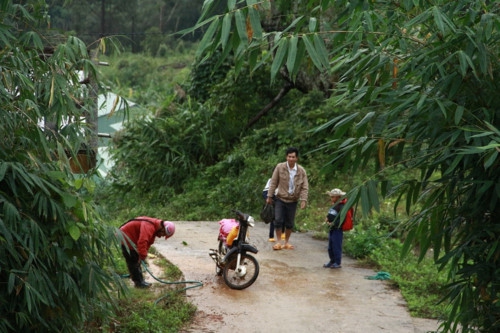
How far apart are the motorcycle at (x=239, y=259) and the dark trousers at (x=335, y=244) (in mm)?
1552

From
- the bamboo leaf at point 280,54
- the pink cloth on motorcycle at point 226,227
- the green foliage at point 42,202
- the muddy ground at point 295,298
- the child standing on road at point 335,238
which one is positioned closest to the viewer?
the bamboo leaf at point 280,54

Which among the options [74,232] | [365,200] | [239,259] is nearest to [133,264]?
[239,259]

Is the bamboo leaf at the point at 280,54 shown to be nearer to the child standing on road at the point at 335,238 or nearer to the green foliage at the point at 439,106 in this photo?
the green foliage at the point at 439,106

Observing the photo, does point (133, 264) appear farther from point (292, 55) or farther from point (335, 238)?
point (292, 55)

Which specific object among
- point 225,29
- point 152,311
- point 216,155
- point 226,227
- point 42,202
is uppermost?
point 225,29

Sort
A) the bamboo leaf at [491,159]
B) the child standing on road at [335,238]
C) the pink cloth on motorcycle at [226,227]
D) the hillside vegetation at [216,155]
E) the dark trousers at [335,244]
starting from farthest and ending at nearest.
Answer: the hillside vegetation at [216,155] → the dark trousers at [335,244] → the child standing on road at [335,238] → the pink cloth on motorcycle at [226,227] → the bamboo leaf at [491,159]

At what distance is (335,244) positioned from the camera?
11391 millimetres

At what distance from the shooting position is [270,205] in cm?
1242

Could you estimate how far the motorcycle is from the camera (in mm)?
9984

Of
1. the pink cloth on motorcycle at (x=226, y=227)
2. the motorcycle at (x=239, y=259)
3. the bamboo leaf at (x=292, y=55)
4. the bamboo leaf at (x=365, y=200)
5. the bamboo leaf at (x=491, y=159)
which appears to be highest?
the bamboo leaf at (x=292, y=55)

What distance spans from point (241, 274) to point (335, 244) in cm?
191

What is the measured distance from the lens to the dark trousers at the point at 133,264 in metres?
9.52

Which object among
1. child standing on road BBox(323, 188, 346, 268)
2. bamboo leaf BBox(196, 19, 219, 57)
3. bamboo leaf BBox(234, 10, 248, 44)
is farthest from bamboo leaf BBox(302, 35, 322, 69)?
child standing on road BBox(323, 188, 346, 268)

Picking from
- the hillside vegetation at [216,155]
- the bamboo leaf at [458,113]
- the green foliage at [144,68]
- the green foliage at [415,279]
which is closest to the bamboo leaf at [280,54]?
the bamboo leaf at [458,113]
